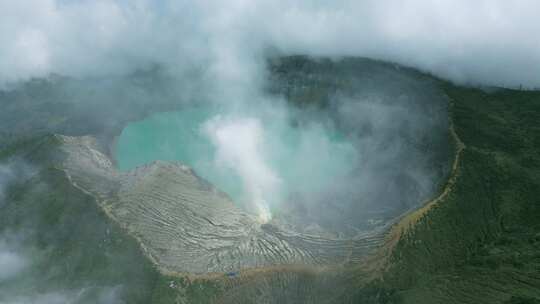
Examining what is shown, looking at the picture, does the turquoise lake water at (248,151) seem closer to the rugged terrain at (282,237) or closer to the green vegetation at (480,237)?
the rugged terrain at (282,237)

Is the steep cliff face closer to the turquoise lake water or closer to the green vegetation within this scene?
the green vegetation

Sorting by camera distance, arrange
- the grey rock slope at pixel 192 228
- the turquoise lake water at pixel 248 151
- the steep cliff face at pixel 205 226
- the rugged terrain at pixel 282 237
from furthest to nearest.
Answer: the turquoise lake water at pixel 248 151, the grey rock slope at pixel 192 228, the steep cliff face at pixel 205 226, the rugged terrain at pixel 282 237

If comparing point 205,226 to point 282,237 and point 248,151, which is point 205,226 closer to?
point 282,237

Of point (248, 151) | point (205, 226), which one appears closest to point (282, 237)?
point (205, 226)

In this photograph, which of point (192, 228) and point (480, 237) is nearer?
point (480, 237)

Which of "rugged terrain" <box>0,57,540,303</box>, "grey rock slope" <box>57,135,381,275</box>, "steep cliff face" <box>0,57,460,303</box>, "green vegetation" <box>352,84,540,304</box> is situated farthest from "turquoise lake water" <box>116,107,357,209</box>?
"green vegetation" <box>352,84,540,304</box>

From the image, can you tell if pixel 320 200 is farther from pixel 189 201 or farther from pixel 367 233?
pixel 189 201

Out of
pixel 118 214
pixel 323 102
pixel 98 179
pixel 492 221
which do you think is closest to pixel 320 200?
pixel 492 221

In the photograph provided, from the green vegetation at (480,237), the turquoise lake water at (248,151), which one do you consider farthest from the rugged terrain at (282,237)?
the turquoise lake water at (248,151)
